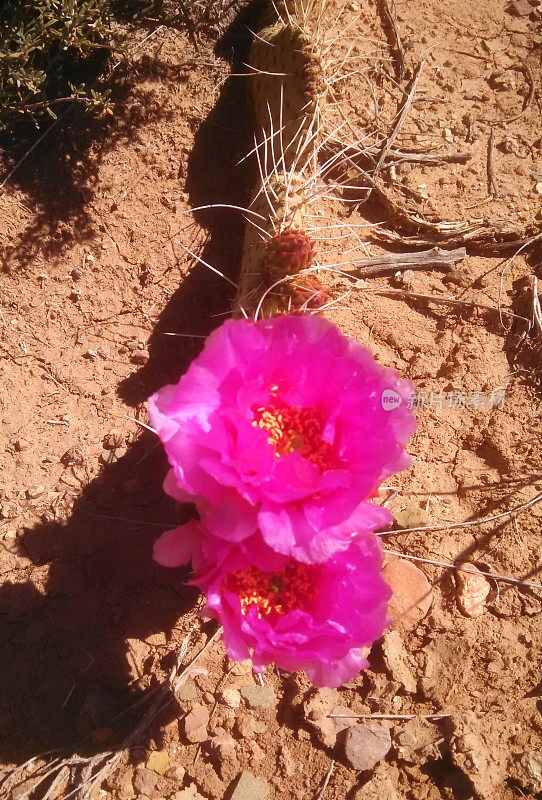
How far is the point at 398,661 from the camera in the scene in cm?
147

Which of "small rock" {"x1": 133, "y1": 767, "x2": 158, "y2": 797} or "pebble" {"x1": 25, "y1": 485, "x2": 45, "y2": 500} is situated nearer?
"small rock" {"x1": 133, "y1": 767, "x2": 158, "y2": 797}

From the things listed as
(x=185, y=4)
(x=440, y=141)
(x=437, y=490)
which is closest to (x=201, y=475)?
(x=437, y=490)

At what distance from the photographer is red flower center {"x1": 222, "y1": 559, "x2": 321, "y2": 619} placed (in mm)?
1114

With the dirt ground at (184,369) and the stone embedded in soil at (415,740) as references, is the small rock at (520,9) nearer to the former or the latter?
the dirt ground at (184,369)

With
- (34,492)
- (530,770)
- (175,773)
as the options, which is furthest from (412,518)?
(34,492)

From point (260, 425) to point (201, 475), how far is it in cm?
17

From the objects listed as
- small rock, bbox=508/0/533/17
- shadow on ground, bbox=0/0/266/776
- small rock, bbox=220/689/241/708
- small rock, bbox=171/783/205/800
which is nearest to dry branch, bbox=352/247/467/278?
shadow on ground, bbox=0/0/266/776

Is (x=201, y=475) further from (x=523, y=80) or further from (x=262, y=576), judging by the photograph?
(x=523, y=80)

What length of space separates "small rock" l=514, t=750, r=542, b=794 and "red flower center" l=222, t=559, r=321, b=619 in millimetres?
762

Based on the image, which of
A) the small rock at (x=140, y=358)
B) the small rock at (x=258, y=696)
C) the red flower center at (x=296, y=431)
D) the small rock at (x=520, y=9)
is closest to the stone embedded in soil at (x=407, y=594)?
the small rock at (x=258, y=696)

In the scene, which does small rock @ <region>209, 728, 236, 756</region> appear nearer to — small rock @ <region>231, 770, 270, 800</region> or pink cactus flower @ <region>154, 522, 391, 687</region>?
small rock @ <region>231, 770, 270, 800</region>

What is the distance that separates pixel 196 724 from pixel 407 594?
2.05 ft
